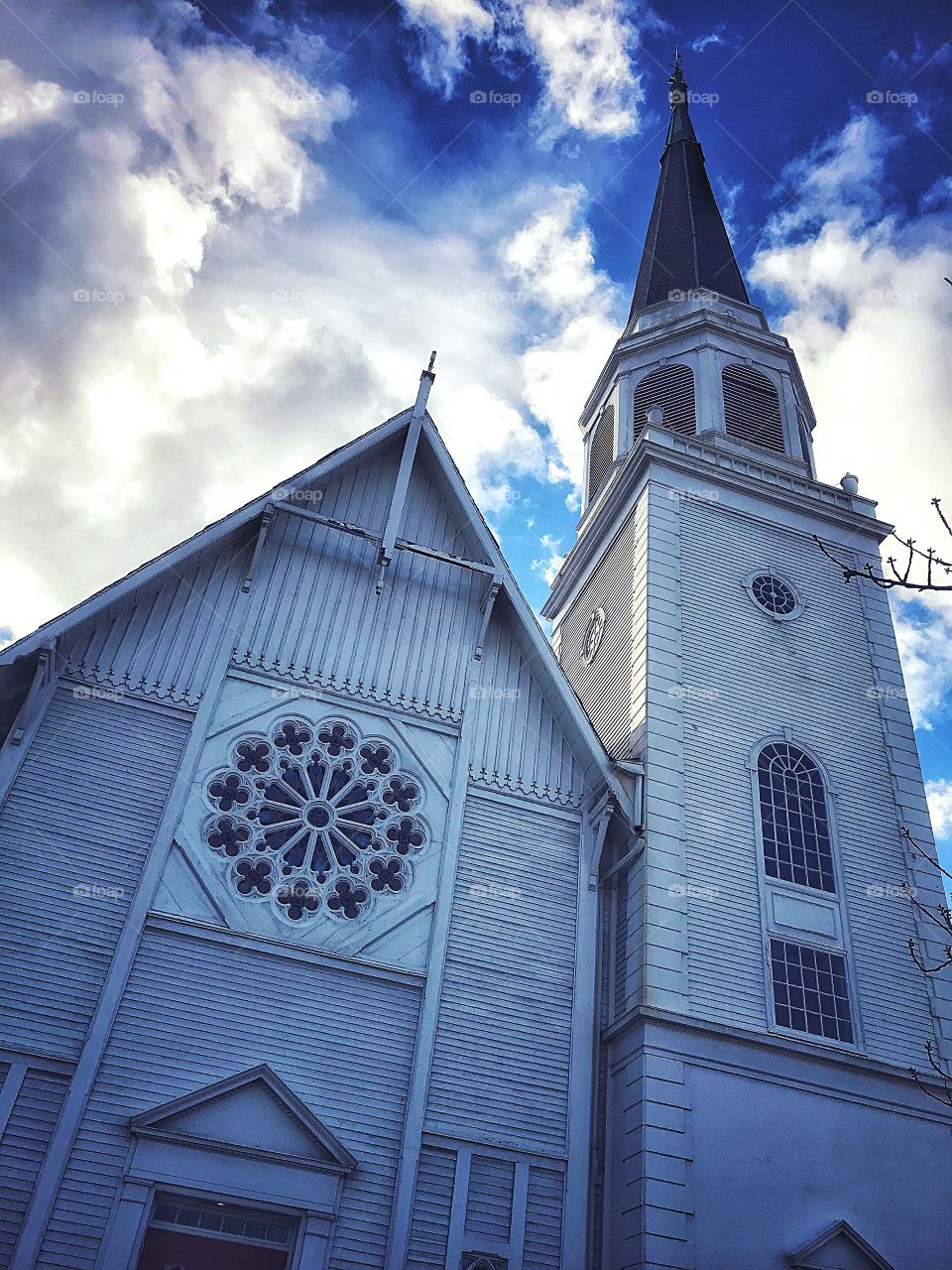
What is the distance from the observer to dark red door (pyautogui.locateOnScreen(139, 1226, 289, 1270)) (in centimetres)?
1089

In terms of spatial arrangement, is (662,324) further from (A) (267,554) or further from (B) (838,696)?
(A) (267,554)

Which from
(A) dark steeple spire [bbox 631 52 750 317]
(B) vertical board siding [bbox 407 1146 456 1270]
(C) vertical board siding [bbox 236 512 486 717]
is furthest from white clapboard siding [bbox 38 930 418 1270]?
(A) dark steeple spire [bbox 631 52 750 317]

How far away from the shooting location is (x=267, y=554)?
15.8 metres

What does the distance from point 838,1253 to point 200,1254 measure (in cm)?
706

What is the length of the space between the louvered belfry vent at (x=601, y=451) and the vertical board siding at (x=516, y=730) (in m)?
6.43

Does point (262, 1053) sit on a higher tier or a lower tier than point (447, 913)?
lower

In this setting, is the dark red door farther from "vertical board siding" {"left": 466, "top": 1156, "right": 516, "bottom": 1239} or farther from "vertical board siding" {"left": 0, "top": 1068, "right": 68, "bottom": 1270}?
"vertical board siding" {"left": 466, "top": 1156, "right": 516, "bottom": 1239}

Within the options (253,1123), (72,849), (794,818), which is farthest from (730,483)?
(253,1123)

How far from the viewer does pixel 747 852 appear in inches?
572

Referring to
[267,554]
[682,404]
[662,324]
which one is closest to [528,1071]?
[267,554]

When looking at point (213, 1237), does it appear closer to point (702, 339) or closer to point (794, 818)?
point (794, 818)

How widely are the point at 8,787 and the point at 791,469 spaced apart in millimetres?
14787

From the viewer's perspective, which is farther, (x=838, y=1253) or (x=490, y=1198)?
(x=490, y=1198)

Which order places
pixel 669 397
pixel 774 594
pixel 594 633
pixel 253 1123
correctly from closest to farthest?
pixel 253 1123
pixel 774 594
pixel 594 633
pixel 669 397
